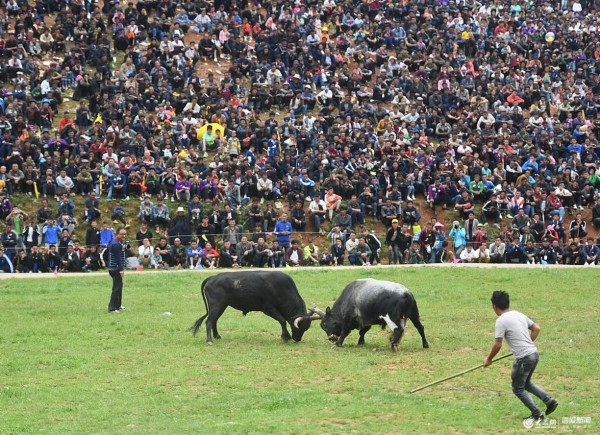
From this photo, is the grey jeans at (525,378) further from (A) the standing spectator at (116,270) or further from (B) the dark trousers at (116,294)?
(B) the dark trousers at (116,294)

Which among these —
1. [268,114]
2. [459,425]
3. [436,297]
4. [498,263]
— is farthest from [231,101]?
[459,425]

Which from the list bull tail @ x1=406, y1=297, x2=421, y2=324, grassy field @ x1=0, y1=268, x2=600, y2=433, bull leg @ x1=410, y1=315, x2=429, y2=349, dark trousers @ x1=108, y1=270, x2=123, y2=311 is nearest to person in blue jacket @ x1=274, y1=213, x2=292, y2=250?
grassy field @ x1=0, y1=268, x2=600, y2=433

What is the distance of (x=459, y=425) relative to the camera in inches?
642

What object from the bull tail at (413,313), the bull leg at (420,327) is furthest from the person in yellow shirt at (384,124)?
the bull tail at (413,313)

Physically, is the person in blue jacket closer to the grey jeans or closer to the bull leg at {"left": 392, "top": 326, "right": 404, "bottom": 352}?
the bull leg at {"left": 392, "top": 326, "right": 404, "bottom": 352}

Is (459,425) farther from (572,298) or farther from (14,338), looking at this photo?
(572,298)

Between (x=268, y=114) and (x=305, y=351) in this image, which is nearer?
(x=305, y=351)

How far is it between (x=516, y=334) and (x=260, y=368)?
6367 mm

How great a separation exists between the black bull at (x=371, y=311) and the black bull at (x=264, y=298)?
0.50m

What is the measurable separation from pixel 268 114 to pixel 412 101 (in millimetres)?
6662

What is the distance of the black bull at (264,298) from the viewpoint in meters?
23.6
